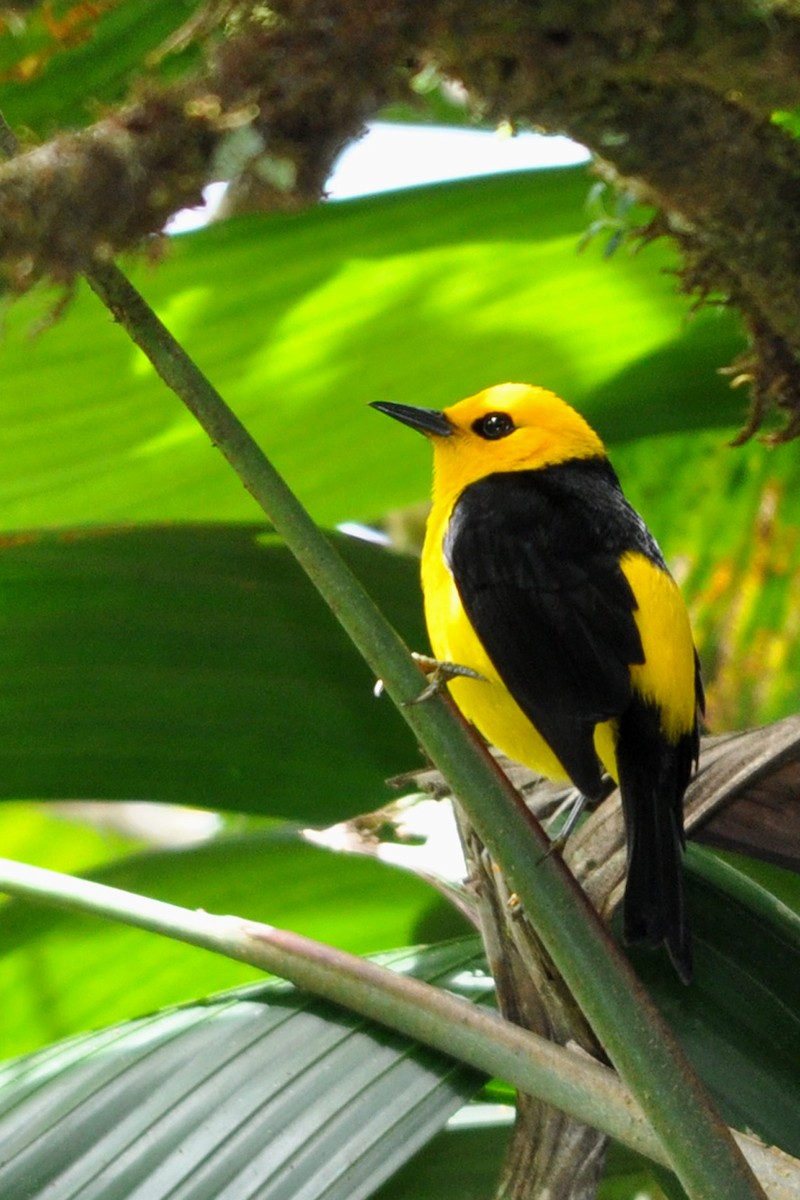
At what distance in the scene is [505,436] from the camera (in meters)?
2.89

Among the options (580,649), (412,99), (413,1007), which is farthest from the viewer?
(580,649)

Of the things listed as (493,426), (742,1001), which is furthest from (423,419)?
(742,1001)

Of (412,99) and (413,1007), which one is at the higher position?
(412,99)

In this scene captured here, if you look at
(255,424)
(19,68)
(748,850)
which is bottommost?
(748,850)

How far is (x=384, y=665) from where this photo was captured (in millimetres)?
1391

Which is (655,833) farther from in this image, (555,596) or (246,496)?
(246,496)

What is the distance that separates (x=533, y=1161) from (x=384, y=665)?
713 millimetres

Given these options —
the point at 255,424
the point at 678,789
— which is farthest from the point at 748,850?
the point at 255,424

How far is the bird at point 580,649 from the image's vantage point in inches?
75.7

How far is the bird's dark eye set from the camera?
2.89 m

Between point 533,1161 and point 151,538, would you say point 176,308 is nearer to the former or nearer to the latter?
point 151,538

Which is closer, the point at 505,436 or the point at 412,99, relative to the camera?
the point at 412,99

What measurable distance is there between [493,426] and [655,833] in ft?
3.95

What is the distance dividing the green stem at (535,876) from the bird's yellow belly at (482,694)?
32.1 inches
